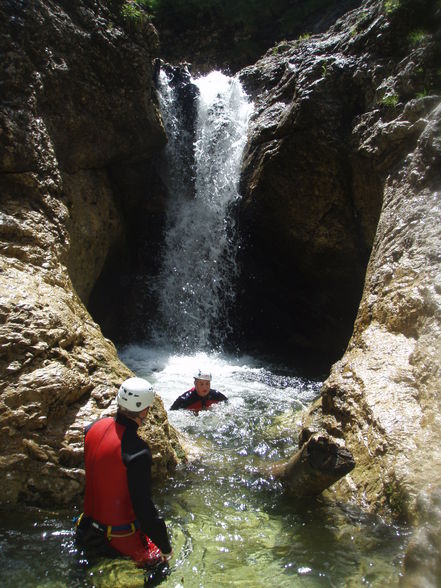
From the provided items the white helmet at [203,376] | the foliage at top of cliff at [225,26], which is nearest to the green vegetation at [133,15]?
the white helmet at [203,376]

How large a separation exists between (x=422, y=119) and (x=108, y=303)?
8.32 metres

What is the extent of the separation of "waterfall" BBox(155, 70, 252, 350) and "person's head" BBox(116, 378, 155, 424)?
27.7 ft

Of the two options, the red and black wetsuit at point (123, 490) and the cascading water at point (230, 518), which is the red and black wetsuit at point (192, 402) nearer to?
the cascading water at point (230, 518)

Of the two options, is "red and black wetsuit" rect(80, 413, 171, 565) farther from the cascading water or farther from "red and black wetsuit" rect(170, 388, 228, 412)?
"red and black wetsuit" rect(170, 388, 228, 412)

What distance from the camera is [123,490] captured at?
119 inches

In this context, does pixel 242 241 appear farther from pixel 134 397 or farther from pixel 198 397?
pixel 134 397

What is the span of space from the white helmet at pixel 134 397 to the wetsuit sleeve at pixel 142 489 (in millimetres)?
293

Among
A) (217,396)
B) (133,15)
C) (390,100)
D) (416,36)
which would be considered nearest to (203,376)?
(217,396)

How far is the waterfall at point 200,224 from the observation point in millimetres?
12156

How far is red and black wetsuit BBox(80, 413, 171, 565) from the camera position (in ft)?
9.53

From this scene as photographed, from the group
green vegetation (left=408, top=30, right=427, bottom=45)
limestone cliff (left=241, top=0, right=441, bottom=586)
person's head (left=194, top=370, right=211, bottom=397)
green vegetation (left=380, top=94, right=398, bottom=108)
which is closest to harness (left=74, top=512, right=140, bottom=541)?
limestone cliff (left=241, top=0, right=441, bottom=586)

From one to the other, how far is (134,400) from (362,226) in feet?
25.8

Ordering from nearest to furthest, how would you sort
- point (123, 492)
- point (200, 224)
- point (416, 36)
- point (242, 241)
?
point (123, 492) → point (416, 36) → point (242, 241) → point (200, 224)

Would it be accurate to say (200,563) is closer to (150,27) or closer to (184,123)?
(150,27)
